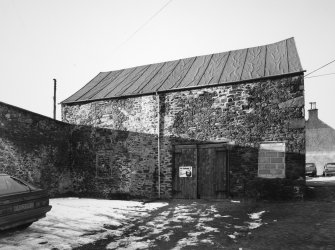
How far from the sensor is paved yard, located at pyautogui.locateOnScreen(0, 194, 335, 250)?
5.30 meters

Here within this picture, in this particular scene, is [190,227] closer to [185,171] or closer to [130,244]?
[130,244]

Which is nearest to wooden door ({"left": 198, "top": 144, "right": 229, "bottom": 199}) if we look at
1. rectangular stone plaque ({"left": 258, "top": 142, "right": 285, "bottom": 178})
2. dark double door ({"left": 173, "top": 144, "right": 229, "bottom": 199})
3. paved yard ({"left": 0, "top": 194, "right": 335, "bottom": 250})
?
dark double door ({"left": 173, "top": 144, "right": 229, "bottom": 199})

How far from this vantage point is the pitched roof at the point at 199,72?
1104cm

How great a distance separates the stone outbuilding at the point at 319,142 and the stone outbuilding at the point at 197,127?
1968 centimetres

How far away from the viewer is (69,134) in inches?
535

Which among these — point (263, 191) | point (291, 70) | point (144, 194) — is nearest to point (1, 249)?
point (144, 194)

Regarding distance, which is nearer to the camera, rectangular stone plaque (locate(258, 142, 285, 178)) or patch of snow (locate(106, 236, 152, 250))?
patch of snow (locate(106, 236, 152, 250))

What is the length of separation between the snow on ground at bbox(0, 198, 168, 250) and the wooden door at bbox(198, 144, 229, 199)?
1.95 meters

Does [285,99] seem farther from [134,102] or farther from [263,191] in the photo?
[134,102]

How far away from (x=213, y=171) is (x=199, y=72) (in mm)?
4684

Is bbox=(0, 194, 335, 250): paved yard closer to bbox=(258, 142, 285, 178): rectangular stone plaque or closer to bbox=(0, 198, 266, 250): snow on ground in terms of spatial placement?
bbox=(0, 198, 266, 250): snow on ground

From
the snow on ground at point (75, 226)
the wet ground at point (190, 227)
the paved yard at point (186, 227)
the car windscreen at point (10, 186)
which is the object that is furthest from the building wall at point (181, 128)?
the car windscreen at point (10, 186)

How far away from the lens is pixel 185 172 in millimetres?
11156

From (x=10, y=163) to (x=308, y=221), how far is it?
32.8 feet
